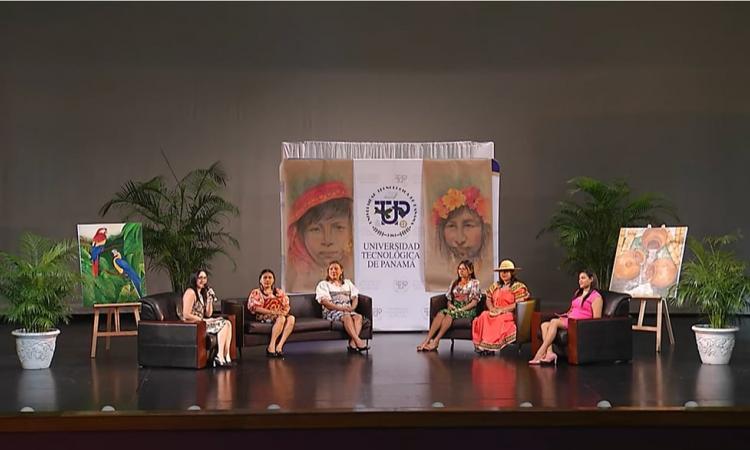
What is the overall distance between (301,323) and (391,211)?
2.34 metres

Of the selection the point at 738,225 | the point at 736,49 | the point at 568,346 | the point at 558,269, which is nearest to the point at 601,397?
the point at 568,346

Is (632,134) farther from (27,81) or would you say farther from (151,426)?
(151,426)

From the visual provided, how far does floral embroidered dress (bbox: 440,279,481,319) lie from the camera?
9.55 metres

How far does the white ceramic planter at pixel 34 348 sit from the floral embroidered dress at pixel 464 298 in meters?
3.96

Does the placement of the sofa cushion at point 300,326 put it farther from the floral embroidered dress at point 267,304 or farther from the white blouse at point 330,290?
the white blouse at point 330,290

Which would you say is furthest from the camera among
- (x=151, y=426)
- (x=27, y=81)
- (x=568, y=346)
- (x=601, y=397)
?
(x=27, y=81)

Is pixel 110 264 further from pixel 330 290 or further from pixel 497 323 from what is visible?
pixel 497 323

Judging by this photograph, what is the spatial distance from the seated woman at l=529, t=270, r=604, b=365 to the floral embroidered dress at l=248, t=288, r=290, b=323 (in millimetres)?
2599

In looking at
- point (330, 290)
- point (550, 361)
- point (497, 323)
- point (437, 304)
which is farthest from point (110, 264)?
point (550, 361)

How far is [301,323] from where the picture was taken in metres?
9.44

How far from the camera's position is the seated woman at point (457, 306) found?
955cm

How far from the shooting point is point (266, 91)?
13062mm

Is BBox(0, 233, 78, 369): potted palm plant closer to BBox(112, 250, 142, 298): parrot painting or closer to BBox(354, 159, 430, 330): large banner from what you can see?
BBox(112, 250, 142, 298): parrot painting

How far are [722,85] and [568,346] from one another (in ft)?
Answer: 21.4
